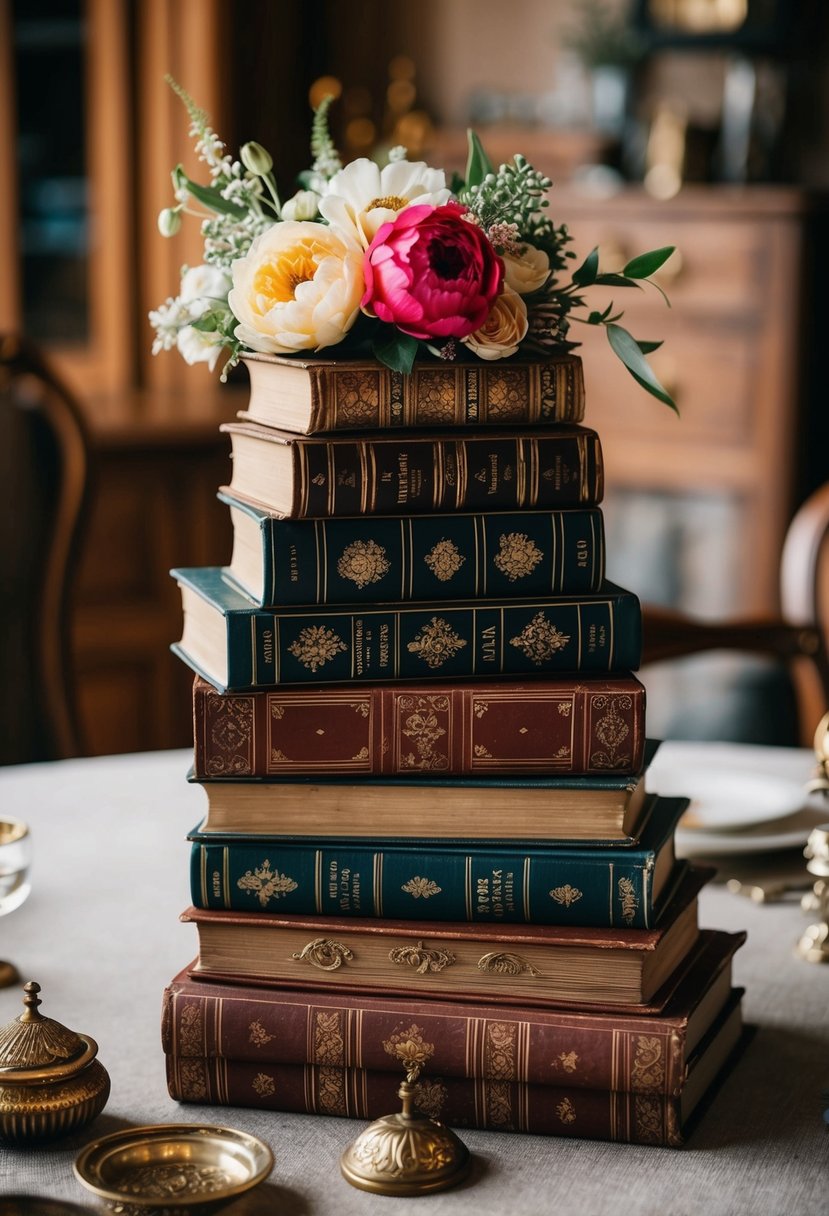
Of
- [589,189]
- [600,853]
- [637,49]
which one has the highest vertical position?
[637,49]

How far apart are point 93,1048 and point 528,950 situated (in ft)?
0.82

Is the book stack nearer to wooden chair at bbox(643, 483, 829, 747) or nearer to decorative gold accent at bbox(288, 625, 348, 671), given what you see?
decorative gold accent at bbox(288, 625, 348, 671)

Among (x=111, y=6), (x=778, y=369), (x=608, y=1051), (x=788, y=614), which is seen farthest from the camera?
(x=111, y=6)

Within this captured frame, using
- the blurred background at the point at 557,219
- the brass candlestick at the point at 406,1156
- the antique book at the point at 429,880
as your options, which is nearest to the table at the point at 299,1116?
the brass candlestick at the point at 406,1156

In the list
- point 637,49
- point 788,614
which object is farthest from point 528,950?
point 637,49

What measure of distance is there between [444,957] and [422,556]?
233 mm

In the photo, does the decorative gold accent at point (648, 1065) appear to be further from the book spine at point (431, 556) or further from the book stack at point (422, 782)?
the book spine at point (431, 556)

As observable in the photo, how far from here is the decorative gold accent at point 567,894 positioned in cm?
90

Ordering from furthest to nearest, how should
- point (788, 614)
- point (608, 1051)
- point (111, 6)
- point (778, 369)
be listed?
point (111, 6)
point (778, 369)
point (788, 614)
point (608, 1051)

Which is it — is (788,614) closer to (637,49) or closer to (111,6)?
(637,49)

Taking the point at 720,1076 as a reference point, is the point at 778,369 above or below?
above

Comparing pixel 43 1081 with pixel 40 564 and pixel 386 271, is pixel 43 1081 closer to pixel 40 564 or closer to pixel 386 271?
pixel 386 271

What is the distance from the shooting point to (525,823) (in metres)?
0.92

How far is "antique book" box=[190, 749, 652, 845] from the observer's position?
0.92m
